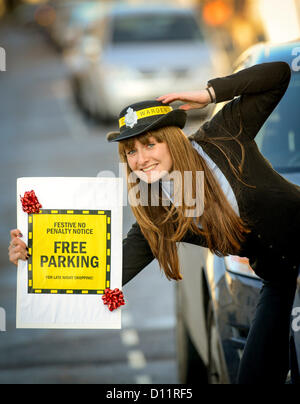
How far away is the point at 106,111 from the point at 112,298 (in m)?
11.1

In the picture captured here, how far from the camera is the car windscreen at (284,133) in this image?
160 inches

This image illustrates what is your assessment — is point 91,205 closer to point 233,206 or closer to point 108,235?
point 108,235

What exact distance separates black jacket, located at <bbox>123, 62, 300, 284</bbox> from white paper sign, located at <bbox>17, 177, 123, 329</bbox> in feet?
0.39

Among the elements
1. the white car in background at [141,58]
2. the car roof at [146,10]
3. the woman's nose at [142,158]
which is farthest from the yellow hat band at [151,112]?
the car roof at [146,10]

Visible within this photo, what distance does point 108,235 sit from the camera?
10.8 feet

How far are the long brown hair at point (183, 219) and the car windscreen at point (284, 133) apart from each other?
785 mm

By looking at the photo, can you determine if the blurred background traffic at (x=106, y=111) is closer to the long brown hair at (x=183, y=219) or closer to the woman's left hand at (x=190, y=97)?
the long brown hair at (x=183, y=219)

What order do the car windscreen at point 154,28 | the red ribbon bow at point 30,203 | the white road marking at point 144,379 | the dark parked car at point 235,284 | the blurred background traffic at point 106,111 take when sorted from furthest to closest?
the car windscreen at point 154,28
the blurred background traffic at point 106,111
the white road marking at point 144,379
the dark parked car at point 235,284
the red ribbon bow at point 30,203

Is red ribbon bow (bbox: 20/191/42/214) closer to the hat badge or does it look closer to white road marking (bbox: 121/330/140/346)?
the hat badge

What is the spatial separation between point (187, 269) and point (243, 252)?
1345mm

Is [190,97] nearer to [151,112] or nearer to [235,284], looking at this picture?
[151,112]

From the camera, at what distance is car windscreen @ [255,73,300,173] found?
407 centimetres

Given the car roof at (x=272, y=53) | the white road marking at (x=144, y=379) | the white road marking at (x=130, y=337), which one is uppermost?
the car roof at (x=272, y=53)
